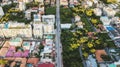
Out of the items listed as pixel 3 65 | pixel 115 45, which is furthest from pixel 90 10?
pixel 3 65

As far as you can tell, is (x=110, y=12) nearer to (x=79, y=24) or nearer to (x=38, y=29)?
(x=79, y=24)

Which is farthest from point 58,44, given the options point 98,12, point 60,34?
point 98,12

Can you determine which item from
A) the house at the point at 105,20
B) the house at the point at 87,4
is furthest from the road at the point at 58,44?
the house at the point at 105,20

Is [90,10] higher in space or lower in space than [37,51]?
higher

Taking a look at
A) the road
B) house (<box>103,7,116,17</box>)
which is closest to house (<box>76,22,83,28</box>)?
the road

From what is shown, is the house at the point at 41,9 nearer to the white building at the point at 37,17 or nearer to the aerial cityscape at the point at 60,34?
the aerial cityscape at the point at 60,34

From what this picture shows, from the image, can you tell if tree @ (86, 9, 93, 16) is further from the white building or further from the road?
the white building

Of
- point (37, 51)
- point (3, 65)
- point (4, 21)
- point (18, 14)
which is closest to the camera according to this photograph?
point (3, 65)

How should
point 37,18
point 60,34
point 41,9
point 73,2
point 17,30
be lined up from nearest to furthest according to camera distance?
point 17,30, point 60,34, point 37,18, point 41,9, point 73,2

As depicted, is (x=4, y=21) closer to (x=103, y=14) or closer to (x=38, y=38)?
(x=38, y=38)
